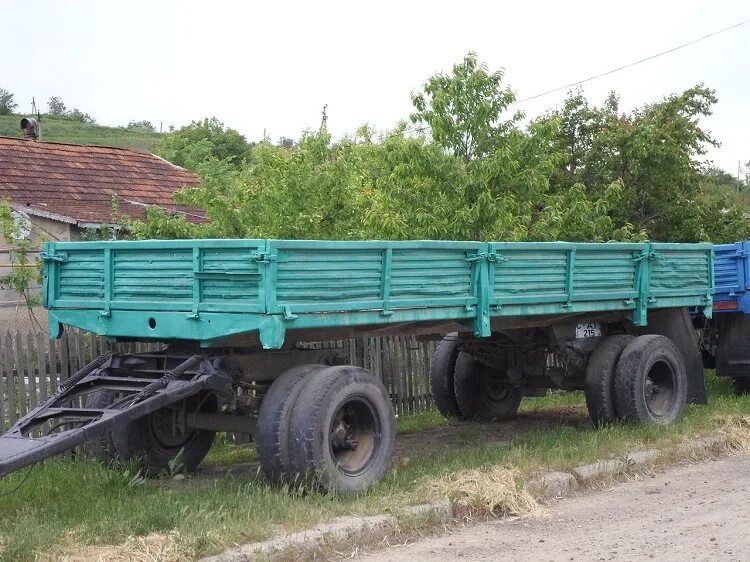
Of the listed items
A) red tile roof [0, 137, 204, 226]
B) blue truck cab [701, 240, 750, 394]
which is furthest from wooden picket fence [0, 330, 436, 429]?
red tile roof [0, 137, 204, 226]

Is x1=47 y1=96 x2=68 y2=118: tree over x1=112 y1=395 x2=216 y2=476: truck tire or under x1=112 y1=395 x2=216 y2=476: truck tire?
over

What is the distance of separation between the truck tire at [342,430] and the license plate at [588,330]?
10.1 feet

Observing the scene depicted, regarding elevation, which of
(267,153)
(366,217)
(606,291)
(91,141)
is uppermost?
(91,141)

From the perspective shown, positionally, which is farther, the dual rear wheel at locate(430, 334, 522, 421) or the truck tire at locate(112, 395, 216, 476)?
the dual rear wheel at locate(430, 334, 522, 421)

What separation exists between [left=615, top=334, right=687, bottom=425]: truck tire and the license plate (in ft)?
1.34

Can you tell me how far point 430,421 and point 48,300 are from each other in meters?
5.04

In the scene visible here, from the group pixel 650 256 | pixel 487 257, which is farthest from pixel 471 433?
pixel 487 257

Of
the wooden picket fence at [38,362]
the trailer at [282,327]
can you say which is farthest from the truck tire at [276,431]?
the wooden picket fence at [38,362]

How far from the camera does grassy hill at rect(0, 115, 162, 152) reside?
185ft

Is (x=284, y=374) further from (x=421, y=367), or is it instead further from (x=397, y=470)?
(x=421, y=367)

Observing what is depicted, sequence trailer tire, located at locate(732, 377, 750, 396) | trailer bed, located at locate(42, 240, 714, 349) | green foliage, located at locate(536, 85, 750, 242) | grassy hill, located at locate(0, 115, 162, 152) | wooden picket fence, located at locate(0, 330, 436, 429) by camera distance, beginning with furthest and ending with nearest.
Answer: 1. grassy hill, located at locate(0, 115, 162, 152)
2. green foliage, located at locate(536, 85, 750, 242)
3. trailer tire, located at locate(732, 377, 750, 396)
4. wooden picket fence, located at locate(0, 330, 436, 429)
5. trailer bed, located at locate(42, 240, 714, 349)

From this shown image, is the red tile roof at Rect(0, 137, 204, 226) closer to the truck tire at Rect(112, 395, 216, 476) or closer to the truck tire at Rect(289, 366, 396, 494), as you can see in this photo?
the truck tire at Rect(112, 395, 216, 476)

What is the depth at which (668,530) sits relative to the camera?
6527 millimetres

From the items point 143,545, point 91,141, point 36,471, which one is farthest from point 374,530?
point 91,141
